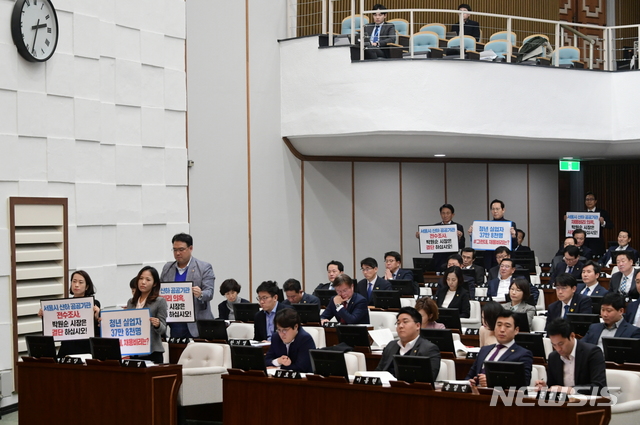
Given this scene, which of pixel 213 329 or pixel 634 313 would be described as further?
pixel 634 313

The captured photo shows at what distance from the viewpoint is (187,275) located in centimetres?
859

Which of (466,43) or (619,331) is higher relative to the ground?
(466,43)

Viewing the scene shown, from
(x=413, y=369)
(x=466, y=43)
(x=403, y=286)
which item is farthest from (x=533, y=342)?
(x=466, y=43)

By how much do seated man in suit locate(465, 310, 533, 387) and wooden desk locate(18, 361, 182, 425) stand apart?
2.23 meters

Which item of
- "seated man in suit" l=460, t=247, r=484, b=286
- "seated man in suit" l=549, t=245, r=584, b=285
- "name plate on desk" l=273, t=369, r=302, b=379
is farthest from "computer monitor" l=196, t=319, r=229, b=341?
"seated man in suit" l=549, t=245, r=584, b=285

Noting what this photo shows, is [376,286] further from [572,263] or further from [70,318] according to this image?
[70,318]

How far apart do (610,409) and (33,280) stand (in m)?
5.96

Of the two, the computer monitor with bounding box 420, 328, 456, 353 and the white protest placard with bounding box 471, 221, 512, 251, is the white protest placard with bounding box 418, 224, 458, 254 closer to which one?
the white protest placard with bounding box 471, 221, 512, 251

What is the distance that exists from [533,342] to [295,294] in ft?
9.70

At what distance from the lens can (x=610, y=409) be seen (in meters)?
5.42

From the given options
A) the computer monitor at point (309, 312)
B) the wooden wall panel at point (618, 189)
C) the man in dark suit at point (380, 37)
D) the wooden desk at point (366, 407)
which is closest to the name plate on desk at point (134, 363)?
the wooden desk at point (366, 407)

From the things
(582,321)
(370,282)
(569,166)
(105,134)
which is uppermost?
(569,166)

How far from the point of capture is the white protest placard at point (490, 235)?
42.2 feet

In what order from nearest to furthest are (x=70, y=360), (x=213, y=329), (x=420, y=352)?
(x=420, y=352)
(x=70, y=360)
(x=213, y=329)
